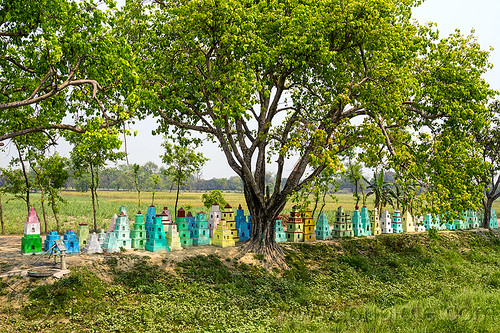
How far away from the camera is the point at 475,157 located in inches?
650

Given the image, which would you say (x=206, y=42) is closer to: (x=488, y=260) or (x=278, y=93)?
(x=278, y=93)

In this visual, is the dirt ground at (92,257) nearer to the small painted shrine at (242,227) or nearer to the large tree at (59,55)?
the small painted shrine at (242,227)

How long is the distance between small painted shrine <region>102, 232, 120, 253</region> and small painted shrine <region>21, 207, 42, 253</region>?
7.54 feet

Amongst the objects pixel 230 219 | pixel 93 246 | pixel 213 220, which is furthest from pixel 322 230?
pixel 93 246

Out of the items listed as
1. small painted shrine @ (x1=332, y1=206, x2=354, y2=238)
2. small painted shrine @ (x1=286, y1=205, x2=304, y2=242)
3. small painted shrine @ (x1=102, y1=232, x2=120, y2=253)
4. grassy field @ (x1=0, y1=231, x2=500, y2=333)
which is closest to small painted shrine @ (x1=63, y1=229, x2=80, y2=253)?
small painted shrine @ (x1=102, y1=232, x2=120, y2=253)

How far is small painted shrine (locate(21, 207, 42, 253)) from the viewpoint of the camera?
586 inches

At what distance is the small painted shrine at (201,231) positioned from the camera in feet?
60.8

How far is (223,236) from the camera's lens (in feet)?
59.8

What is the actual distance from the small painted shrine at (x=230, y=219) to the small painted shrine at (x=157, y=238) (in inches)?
130

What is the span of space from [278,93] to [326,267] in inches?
322

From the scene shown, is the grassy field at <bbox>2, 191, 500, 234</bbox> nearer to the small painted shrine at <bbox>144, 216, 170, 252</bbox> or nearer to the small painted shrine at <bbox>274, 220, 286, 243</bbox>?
the small painted shrine at <bbox>274, 220, 286, 243</bbox>

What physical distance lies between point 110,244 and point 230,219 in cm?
577

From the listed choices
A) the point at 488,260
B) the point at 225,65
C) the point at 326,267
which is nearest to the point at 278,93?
the point at 225,65

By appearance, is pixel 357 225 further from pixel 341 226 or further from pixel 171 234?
pixel 171 234
